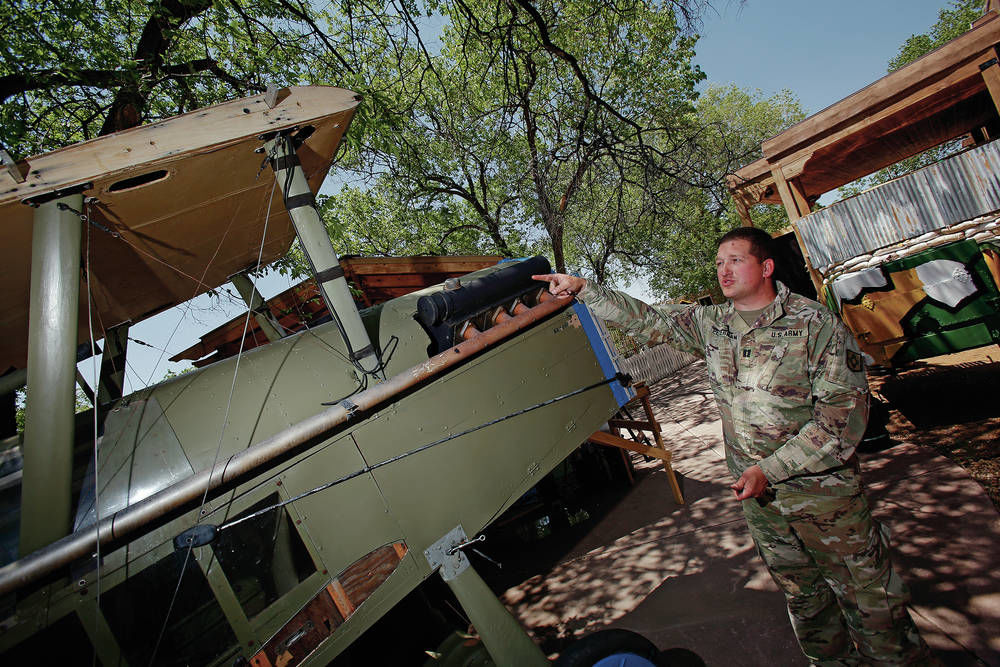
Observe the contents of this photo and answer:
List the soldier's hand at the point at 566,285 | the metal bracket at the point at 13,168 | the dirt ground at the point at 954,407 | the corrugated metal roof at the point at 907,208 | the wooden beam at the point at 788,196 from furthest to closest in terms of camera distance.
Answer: the wooden beam at the point at 788,196 → the corrugated metal roof at the point at 907,208 → the dirt ground at the point at 954,407 → the soldier's hand at the point at 566,285 → the metal bracket at the point at 13,168

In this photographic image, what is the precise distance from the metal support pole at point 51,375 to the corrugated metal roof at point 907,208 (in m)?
10.4

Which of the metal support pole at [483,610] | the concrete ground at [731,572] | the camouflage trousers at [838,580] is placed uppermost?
the metal support pole at [483,610]

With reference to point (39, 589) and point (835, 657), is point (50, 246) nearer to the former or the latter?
point (39, 589)

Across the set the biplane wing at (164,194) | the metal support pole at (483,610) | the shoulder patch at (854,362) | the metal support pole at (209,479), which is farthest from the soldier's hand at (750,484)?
the biplane wing at (164,194)

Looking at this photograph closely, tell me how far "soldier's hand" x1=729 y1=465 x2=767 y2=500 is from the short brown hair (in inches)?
47.5

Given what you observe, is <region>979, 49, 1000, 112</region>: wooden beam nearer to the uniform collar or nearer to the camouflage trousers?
the uniform collar

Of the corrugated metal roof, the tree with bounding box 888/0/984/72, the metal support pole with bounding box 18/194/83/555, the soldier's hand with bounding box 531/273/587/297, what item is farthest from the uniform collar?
the tree with bounding box 888/0/984/72

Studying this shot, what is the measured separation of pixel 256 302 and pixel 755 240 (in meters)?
4.71

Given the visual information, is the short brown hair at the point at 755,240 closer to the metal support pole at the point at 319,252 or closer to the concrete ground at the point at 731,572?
the metal support pole at the point at 319,252

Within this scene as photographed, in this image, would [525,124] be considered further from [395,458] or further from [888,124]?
[395,458]

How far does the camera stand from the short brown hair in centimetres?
243

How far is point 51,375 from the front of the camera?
1889 mm

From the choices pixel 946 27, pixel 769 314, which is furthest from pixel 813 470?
pixel 946 27

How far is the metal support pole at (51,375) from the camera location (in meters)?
1.81
